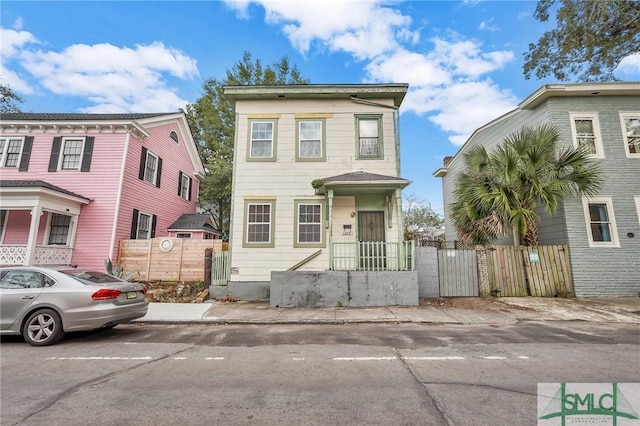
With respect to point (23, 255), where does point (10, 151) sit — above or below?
above

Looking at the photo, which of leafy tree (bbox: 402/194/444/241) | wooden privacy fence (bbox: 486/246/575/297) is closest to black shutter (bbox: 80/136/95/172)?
wooden privacy fence (bbox: 486/246/575/297)

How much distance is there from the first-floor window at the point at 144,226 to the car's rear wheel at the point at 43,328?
9507 mm

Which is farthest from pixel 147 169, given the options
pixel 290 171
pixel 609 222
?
pixel 609 222

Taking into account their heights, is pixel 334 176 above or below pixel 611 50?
below

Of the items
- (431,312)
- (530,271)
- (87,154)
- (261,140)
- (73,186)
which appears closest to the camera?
(431,312)

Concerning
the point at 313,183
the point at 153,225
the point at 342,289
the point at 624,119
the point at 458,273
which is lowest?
the point at 342,289

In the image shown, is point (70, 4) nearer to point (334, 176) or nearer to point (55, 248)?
point (55, 248)

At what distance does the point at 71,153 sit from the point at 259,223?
10236 mm

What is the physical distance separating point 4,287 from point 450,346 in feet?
28.3

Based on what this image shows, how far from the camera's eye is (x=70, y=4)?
11195 millimetres

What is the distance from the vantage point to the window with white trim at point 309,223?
423 inches

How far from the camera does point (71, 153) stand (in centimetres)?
1334

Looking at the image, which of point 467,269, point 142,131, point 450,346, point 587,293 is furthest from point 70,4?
point 587,293

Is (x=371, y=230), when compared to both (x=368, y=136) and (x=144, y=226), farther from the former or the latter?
(x=144, y=226)
